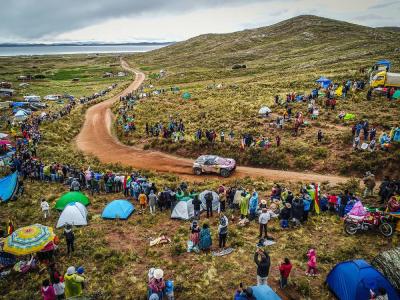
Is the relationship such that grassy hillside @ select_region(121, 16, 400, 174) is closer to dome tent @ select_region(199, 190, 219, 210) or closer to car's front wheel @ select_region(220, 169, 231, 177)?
car's front wheel @ select_region(220, 169, 231, 177)

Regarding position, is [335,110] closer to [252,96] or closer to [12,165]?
[252,96]

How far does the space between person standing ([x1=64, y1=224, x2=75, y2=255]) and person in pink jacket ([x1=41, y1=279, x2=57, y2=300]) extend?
4.23 m

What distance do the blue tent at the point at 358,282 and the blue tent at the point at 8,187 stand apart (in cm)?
2376

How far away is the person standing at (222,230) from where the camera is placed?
16.4 m

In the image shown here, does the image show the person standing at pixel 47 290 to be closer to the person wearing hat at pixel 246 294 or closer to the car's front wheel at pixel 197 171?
the person wearing hat at pixel 246 294

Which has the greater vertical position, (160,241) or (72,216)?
(72,216)

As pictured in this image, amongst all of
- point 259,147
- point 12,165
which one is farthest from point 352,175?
point 12,165

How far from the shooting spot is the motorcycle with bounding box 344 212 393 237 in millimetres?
17380

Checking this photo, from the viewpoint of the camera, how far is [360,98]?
44.5m

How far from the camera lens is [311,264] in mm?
14531

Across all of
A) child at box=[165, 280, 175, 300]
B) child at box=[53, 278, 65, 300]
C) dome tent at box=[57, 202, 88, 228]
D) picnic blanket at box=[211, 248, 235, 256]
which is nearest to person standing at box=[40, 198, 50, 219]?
dome tent at box=[57, 202, 88, 228]

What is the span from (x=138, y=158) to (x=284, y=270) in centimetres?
2552

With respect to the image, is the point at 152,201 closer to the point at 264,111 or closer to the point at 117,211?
the point at 117,211

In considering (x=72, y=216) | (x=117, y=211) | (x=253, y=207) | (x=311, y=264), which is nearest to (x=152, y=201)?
(x=117, y=211)
